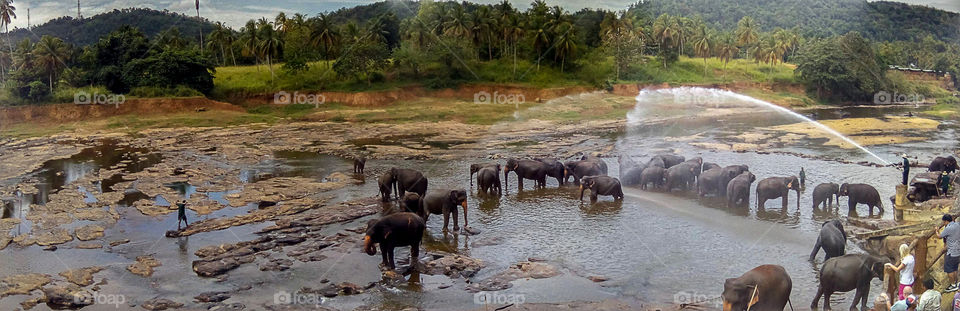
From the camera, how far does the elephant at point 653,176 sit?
30484 millimetres

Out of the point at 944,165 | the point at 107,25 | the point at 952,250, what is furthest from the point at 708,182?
the point at 107,25

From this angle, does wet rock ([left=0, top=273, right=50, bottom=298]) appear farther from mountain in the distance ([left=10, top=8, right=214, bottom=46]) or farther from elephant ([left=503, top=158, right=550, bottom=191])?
mountain in the distance ([left=10, top=8, right=214, bottom=46])

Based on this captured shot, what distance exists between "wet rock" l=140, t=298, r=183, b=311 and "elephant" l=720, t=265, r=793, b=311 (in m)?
12.1

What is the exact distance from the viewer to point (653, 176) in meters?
30.5

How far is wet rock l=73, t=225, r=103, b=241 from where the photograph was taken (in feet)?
80.0

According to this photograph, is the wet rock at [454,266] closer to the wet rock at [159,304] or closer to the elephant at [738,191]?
the wet rock at [159,304]

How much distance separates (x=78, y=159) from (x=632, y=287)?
36075 mm

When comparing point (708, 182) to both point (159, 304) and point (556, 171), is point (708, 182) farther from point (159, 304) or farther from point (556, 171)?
point (159, 304)

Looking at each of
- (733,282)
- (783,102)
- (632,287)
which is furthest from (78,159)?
(783,102)

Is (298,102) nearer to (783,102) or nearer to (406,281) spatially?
(783,102)

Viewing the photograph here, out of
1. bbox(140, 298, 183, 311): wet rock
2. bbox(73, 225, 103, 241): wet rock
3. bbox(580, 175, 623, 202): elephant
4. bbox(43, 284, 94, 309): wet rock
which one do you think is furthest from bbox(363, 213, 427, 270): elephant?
bbox(73, 225, 103, 241): wet rock

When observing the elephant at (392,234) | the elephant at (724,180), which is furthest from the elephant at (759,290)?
the elephant at (724,180)

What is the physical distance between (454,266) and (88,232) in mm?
13115

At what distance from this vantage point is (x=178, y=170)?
38.0 metres
